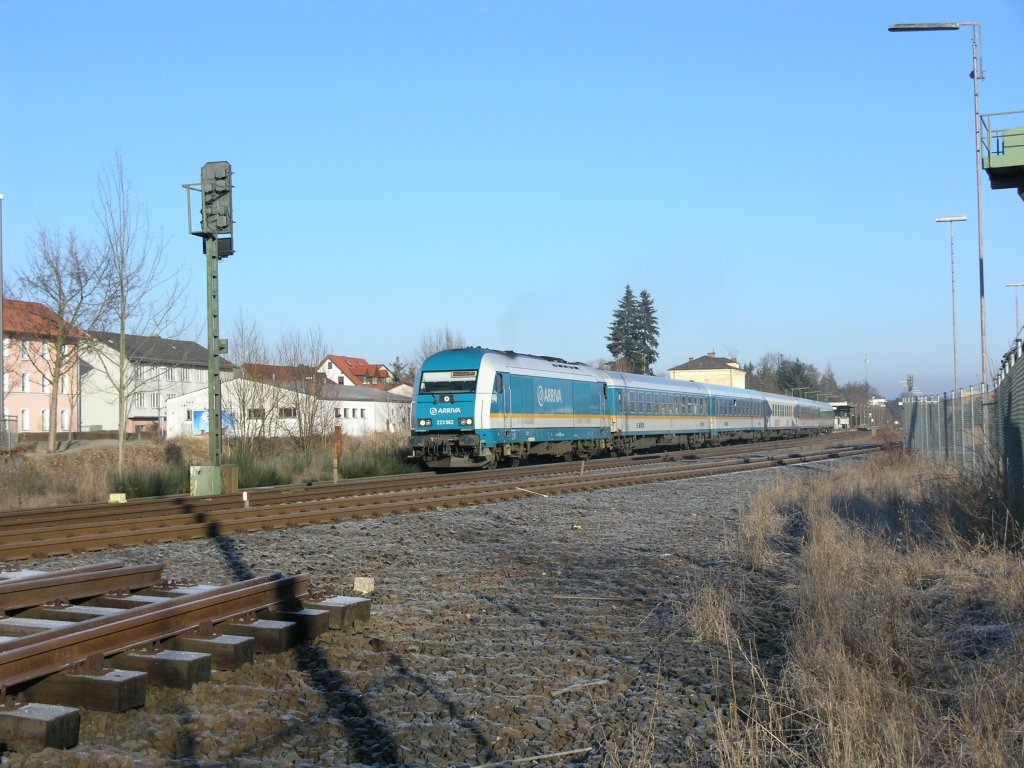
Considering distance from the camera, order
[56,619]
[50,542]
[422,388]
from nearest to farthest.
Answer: [56,619] < [50,542] < [422,388]

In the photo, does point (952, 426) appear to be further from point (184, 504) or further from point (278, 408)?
point (278, 408)

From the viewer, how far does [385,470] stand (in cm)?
2709

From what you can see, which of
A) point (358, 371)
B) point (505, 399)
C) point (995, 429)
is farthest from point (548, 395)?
point (358, 371)

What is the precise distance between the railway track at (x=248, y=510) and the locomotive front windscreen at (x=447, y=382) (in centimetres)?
252

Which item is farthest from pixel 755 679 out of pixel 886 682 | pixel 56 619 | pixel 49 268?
pixel 49 268

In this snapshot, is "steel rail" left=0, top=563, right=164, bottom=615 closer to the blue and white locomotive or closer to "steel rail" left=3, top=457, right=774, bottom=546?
"steel rail" left=3, top=457, right=774, bottom=546

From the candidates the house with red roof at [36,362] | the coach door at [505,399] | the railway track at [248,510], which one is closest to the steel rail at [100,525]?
the railway track at [248,510]

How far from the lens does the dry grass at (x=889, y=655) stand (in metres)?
4.32

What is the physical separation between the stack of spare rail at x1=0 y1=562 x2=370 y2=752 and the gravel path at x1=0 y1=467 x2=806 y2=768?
109mm

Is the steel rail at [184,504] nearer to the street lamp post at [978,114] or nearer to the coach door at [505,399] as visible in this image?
the coach door at [505,399]

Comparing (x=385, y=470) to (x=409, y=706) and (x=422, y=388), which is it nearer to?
(x=422, y=388)

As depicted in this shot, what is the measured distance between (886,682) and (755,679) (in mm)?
736

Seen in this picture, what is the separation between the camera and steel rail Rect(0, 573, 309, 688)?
4.71 meters

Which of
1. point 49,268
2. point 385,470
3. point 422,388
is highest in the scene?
point 49,268
